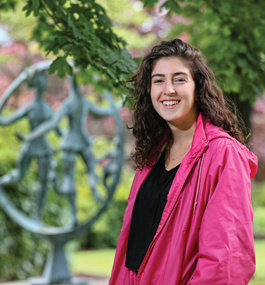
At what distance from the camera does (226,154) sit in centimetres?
160

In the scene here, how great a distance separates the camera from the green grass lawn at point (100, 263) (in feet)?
26.4

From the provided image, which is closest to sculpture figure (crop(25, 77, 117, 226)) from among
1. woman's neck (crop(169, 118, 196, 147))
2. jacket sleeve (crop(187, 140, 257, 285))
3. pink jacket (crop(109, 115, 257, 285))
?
woman's neck (crop(169, 118, 196, 147))

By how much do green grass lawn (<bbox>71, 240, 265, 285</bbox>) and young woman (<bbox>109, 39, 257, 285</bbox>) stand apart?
216 inches

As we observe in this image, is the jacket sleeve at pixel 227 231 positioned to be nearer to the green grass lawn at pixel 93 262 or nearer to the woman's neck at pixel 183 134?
the woman's neck at pixel 183 134

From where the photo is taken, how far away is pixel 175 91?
6.04ft

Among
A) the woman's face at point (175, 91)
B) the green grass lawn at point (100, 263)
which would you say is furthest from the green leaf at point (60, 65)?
the green grass lawn at point (100, 263)

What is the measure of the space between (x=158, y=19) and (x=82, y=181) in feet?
20.3

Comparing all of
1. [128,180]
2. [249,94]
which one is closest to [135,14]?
[128,180]

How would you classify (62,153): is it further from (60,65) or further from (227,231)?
(227,231)

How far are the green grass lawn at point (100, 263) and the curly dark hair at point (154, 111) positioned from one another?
5451 mm

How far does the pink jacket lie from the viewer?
59.3 inches

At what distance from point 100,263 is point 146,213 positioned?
7899mm

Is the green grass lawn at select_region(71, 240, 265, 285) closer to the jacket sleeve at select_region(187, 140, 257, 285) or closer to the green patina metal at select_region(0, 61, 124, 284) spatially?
the green patina metal at select_region(0, 61, 124, 284)

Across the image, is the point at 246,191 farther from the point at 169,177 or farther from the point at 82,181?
the point at 82,181
